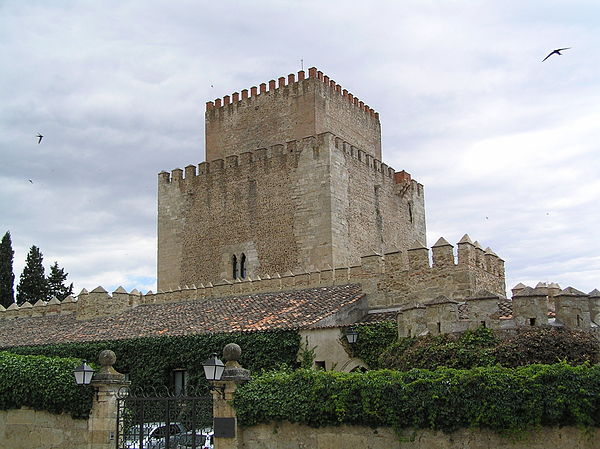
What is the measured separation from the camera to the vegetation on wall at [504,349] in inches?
528

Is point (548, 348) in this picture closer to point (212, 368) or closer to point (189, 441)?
point (212, 368)

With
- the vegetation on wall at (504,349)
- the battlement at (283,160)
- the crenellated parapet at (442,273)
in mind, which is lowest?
the vegetation on wall at (504,349)

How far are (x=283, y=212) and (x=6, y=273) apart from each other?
19.8m

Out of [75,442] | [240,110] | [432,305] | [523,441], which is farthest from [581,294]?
[240,110]

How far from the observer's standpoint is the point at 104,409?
1500cm

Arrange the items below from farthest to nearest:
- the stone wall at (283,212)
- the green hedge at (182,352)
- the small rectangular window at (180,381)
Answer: the stone wall at (283,212)
the small rectangular window at (180,381)
the green hedge at (182,352)

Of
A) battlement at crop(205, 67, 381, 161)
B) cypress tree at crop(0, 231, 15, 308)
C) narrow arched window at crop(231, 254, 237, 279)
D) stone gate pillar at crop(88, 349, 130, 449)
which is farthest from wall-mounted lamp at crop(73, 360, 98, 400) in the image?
cypress tree at crop(0, 231, 15, 308)

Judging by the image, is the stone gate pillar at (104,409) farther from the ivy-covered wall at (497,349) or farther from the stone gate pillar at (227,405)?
the ivy-covered wall at (497,349)

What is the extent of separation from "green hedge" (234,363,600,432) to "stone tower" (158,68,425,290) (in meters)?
15.6

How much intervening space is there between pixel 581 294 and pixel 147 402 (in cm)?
939

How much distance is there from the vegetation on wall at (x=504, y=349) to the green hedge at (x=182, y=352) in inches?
229

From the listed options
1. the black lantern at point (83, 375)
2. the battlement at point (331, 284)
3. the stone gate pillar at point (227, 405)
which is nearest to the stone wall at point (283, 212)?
the battlement at point (331, 284)

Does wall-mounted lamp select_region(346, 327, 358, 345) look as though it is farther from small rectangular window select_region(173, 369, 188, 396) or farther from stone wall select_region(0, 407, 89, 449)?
Result: stone wall select_region(0, 407, 89, 449)

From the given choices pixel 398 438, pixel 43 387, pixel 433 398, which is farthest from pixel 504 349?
pixel 43 387
